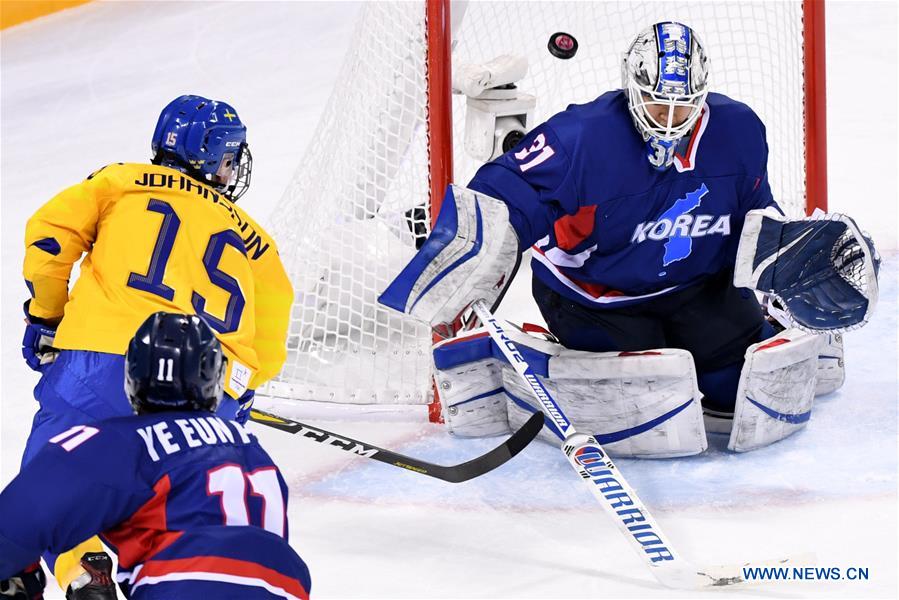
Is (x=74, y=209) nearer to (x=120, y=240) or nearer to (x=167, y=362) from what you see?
(x=120, y=240)

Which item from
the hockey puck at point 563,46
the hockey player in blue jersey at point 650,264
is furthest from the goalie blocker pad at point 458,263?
the hockey puck at point 563,46

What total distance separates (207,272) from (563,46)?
1.50 metres

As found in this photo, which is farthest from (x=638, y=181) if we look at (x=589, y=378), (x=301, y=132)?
(x=301, y=132)

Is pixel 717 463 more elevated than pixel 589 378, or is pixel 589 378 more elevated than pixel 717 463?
pixel 589 378

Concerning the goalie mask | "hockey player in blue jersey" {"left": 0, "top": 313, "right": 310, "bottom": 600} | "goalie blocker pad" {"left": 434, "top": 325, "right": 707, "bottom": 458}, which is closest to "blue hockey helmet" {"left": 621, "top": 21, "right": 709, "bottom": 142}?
the goalie mask

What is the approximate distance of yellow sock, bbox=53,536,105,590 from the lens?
2.41 m

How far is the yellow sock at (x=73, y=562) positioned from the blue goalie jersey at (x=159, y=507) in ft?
1.72

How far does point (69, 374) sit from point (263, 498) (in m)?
0.78

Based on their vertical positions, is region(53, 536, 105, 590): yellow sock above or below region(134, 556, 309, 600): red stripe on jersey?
below

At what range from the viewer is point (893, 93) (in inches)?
227

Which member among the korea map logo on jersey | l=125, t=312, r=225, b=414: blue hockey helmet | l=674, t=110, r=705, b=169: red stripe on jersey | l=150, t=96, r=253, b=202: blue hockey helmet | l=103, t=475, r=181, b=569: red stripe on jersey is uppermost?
l=150, t=96, r=253, b=202: blue hockey helmet

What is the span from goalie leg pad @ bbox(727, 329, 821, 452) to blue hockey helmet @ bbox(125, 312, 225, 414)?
1.59m

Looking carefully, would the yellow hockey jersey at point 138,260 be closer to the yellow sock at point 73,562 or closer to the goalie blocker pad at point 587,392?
the yellow sock at point 73,562

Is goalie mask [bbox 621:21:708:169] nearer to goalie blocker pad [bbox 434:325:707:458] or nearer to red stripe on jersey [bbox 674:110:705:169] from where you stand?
red stripe on jersey [bbox 674:110:705:169]
